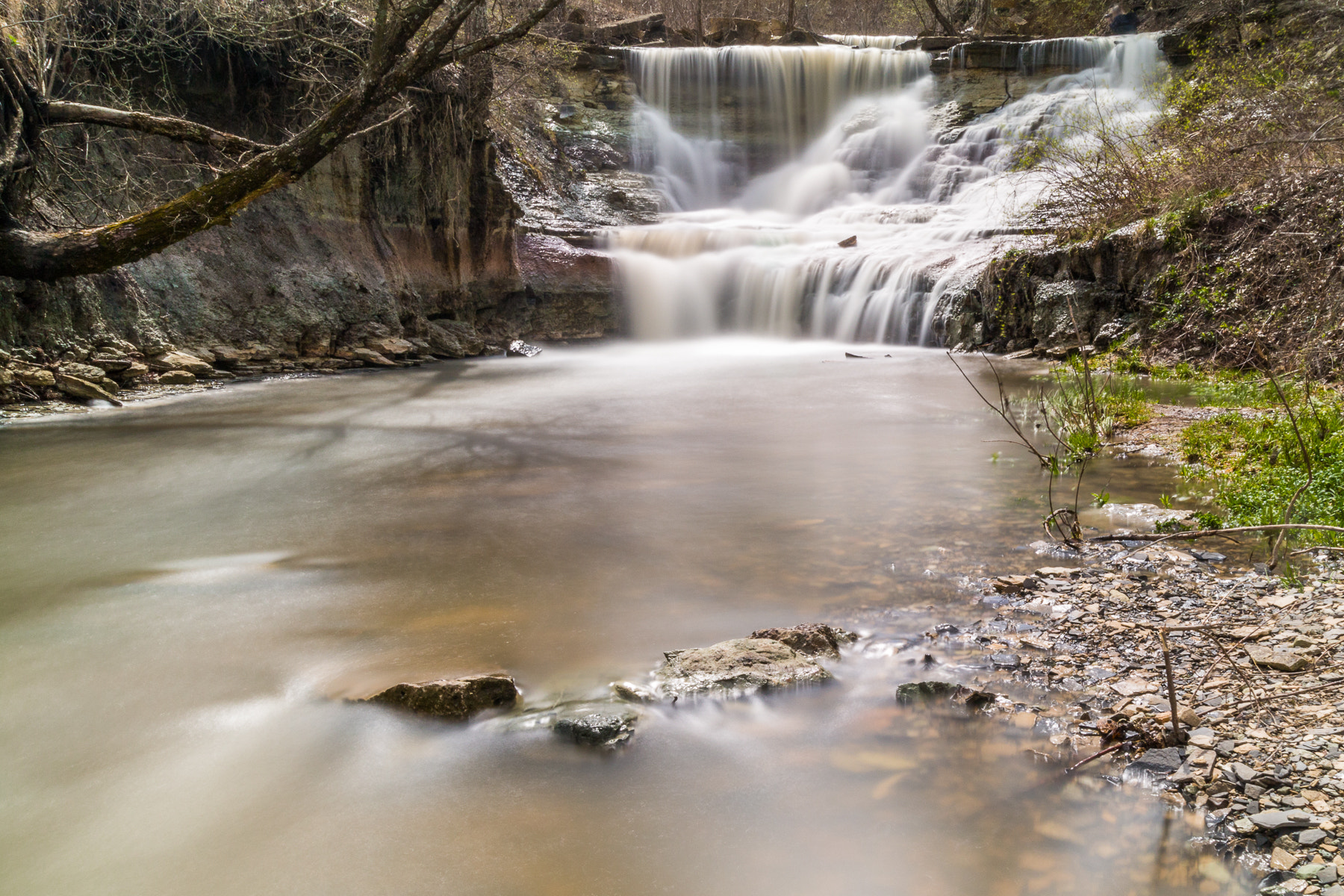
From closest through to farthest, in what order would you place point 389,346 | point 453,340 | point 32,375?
point 32,375 < point 389,346 < point 453,340

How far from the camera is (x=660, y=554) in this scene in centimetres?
463

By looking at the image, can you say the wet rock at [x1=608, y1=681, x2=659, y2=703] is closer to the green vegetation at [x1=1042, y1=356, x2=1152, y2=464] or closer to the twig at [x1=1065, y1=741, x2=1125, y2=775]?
the twig at [x1=1065, y1=741, x2=1125, y2=775]

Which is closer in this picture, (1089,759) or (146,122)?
(1089,759)

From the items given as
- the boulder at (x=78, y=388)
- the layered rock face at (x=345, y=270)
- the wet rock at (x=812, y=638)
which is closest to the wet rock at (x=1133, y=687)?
the wet rock at (x=812, y=638)

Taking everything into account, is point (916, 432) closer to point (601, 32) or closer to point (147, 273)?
point (147, 273)

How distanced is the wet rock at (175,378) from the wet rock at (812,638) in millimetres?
9921

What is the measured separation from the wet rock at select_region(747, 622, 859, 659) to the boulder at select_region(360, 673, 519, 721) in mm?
1029

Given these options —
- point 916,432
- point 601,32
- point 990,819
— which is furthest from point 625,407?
point 601,32

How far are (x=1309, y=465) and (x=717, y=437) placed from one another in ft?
15.3

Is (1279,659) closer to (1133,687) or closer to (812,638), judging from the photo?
(1133,687)

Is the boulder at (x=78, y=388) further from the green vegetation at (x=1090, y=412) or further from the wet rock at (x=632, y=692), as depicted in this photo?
the green vegetation at (x=1090, y=412)

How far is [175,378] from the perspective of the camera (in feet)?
34.5

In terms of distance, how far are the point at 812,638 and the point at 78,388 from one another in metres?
9.47

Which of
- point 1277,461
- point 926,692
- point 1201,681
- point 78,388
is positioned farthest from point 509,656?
point 78,388
